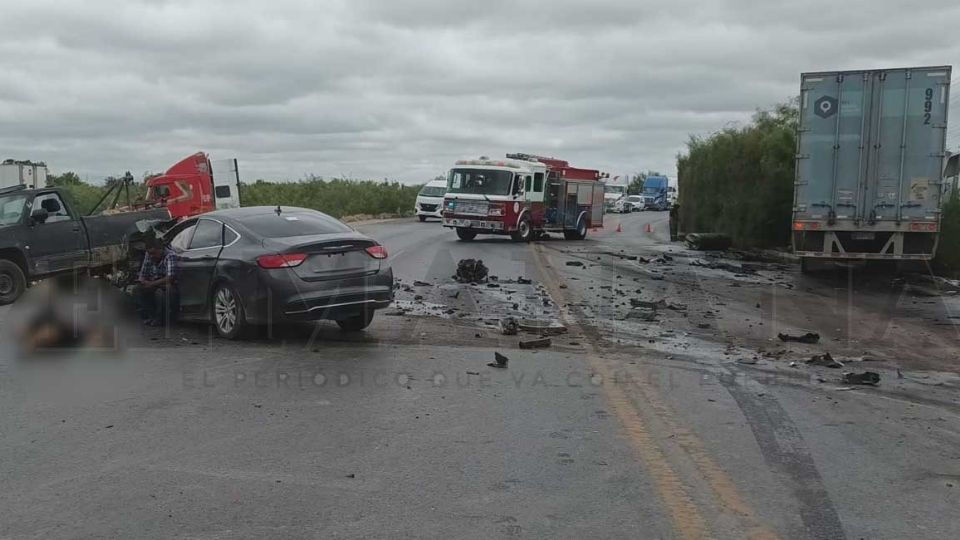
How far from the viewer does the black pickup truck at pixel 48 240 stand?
43.1 ft

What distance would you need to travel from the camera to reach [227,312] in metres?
10.1

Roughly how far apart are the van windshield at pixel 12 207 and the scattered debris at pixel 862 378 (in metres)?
11.5

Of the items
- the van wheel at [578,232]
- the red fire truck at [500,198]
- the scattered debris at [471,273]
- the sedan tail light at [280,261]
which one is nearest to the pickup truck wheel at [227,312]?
the sedan tail light at [280,261]

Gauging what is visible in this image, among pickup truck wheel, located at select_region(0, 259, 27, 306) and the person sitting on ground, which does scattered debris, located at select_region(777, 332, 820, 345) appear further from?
pickup truck wheel, located at select_region(0, 259, 27, 306)

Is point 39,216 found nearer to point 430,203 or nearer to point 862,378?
point 862,378

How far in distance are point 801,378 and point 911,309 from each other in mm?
6650

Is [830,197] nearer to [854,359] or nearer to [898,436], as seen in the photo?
[854,359]

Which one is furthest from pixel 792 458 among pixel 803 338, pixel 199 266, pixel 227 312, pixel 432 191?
pixel 432 191

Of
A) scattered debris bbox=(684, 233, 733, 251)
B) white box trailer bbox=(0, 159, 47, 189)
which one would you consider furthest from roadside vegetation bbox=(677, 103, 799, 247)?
white box trailer bbox=(0, 159, 47, 189)

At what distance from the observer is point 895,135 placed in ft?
53.4

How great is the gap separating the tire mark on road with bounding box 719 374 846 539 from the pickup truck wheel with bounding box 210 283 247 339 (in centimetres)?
526

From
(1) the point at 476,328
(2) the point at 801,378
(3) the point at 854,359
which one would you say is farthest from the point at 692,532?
(1) the point at 476,328

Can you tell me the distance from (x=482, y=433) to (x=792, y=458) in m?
2.11

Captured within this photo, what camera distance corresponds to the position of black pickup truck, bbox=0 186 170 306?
1315 cm
